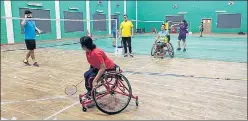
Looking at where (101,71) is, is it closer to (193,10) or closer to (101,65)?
(101,65)

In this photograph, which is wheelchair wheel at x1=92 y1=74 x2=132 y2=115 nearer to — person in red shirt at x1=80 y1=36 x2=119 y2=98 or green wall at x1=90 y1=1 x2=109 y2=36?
person in red shirt at x1=80 y1=36 x2=119 y2=98

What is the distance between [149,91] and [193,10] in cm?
2581

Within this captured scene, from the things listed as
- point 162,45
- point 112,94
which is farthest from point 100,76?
A: point 162,45

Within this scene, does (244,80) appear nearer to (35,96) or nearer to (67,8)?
(35,96)

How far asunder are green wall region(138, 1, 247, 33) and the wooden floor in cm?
2118

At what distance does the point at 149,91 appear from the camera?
16.5 ft

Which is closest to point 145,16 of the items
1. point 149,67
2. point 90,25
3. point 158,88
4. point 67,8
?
point 90,25

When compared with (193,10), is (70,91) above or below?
below

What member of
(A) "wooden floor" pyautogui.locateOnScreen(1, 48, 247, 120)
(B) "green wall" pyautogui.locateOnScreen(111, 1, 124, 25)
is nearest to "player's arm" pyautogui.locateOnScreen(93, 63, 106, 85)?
(A) "wooden floor" pyautogui.locateOnScreen(1, 48, 247, 120)

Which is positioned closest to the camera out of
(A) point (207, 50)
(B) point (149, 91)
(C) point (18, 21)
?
(B) point (149, 91)

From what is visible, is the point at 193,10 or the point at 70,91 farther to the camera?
the point at 193,10

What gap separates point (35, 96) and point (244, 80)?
510 centimetres

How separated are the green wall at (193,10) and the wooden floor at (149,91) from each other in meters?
21.2

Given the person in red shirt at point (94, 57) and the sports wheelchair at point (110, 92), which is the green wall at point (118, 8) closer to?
the sports wheelchair at point (110, 92)
